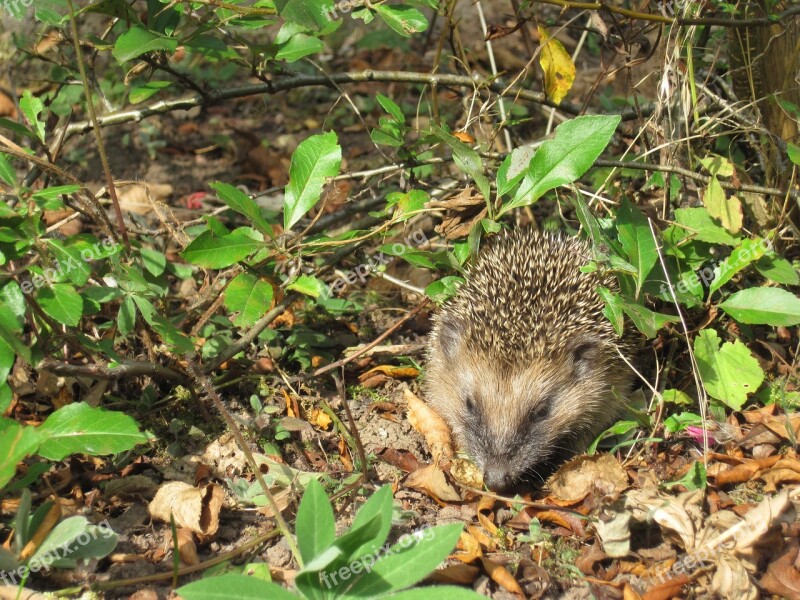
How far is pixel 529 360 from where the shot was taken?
376 centimetres

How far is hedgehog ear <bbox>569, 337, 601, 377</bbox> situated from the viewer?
3.83 metres

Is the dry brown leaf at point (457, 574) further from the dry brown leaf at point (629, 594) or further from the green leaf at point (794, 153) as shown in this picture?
the green leaf at point (794, 153)

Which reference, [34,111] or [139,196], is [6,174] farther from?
[139,196]

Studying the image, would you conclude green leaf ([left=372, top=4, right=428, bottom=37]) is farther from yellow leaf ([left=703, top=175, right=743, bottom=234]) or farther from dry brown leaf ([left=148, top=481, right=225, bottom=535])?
dry brown leaf ([left=148, top=481, right=225, bottom=535])

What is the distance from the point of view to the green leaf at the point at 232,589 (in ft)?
7.15

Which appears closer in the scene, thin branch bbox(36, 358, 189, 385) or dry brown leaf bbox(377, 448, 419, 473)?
thin branch bbox(36, 358, 189, 385)

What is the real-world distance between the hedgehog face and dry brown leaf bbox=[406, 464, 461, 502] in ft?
0.77

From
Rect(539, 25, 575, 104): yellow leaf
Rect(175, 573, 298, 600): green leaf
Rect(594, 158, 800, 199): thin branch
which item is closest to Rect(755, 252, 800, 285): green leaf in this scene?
Rect(594, 158, 800, 199): thin branch

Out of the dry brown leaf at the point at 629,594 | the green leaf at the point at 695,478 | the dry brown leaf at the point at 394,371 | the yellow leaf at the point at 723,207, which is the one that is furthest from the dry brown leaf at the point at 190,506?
the yellow leaf at the point at 723,207

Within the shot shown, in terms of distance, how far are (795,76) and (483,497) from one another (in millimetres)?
2717

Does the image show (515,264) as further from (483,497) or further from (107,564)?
(107,564)

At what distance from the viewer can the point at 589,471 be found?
10.9ft

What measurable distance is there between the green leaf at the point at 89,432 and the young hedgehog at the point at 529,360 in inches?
63.5

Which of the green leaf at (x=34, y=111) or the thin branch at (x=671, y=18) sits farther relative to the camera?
the thin branch at (x=671, y=18)
